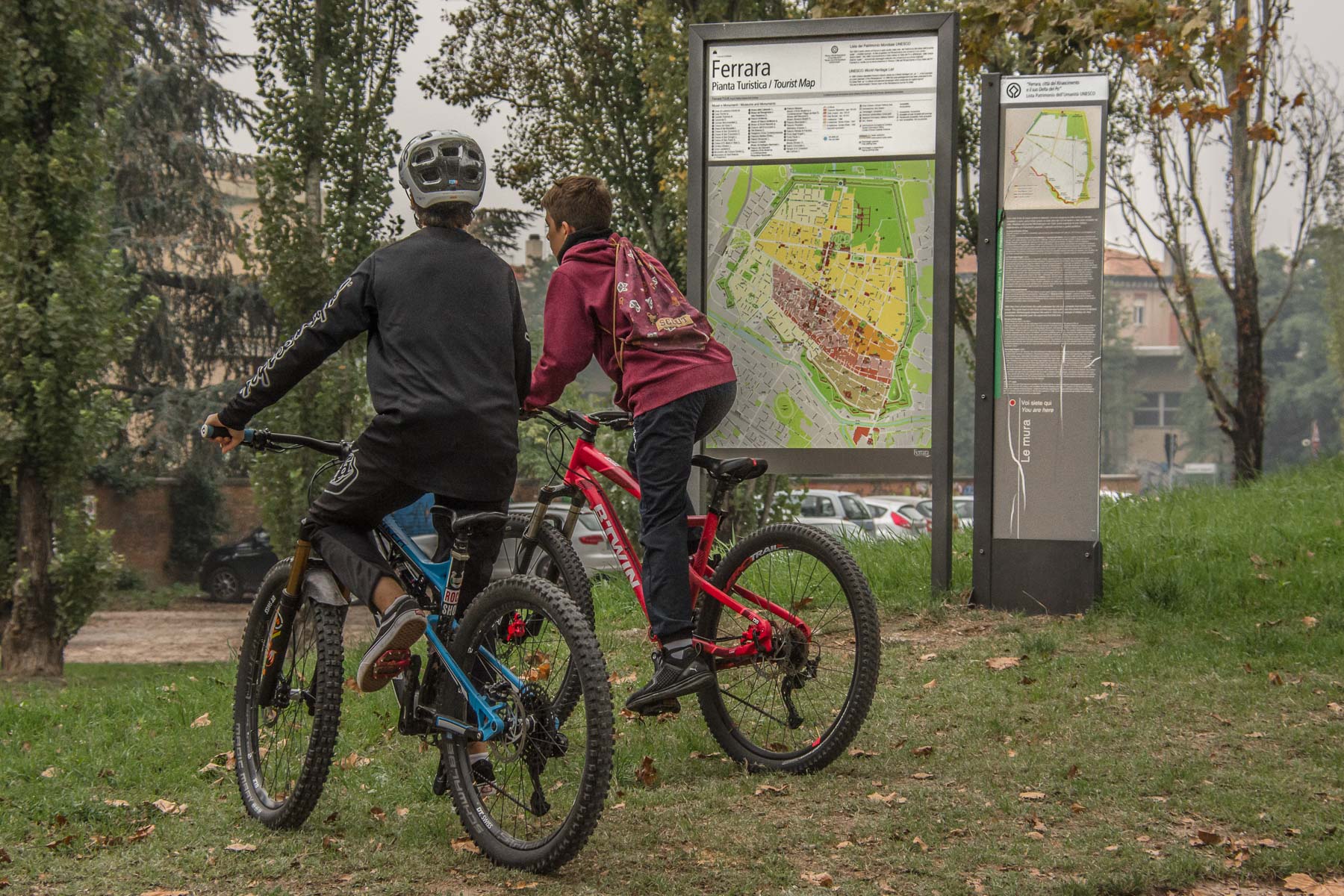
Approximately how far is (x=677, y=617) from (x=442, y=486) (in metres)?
0.97

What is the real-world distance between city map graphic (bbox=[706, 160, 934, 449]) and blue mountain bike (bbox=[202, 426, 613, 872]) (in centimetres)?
363

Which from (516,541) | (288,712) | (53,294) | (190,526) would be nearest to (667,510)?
(516,541)

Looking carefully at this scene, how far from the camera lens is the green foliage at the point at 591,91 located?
18859 millimetres

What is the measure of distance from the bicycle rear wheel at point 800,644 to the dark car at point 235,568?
3010 centimetres

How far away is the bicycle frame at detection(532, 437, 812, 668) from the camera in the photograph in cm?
459

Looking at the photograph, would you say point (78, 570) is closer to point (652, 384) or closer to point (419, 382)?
point (652, 384)

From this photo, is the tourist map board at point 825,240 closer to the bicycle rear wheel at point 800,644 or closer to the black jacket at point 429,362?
Result: the bicycle rear wheel at point 800,644

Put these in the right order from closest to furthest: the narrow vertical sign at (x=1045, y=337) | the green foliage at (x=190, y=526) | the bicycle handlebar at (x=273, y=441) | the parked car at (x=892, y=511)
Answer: the bicycle handlebar at (x=273, y=441)
the narrow vertical sign at (x=1045, y=337)
the parked car at (x=892, y=511)
the green foliage at (x=190, y=526)

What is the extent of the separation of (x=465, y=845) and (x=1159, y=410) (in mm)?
90288

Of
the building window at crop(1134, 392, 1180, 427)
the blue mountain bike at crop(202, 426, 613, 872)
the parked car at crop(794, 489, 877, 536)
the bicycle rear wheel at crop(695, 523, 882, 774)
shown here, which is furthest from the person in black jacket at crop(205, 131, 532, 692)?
the building window at crop(1134, 392, 1180, 427)

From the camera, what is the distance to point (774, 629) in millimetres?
4566

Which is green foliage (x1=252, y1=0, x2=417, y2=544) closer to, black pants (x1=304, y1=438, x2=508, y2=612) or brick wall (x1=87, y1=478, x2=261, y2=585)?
black pants (x1=304, y1=438, x2=508, y2=612)

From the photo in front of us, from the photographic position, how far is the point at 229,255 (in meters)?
31.2

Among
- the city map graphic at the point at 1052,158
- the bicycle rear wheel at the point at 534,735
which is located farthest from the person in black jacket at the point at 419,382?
the city map graphic at the point at 1052,158
